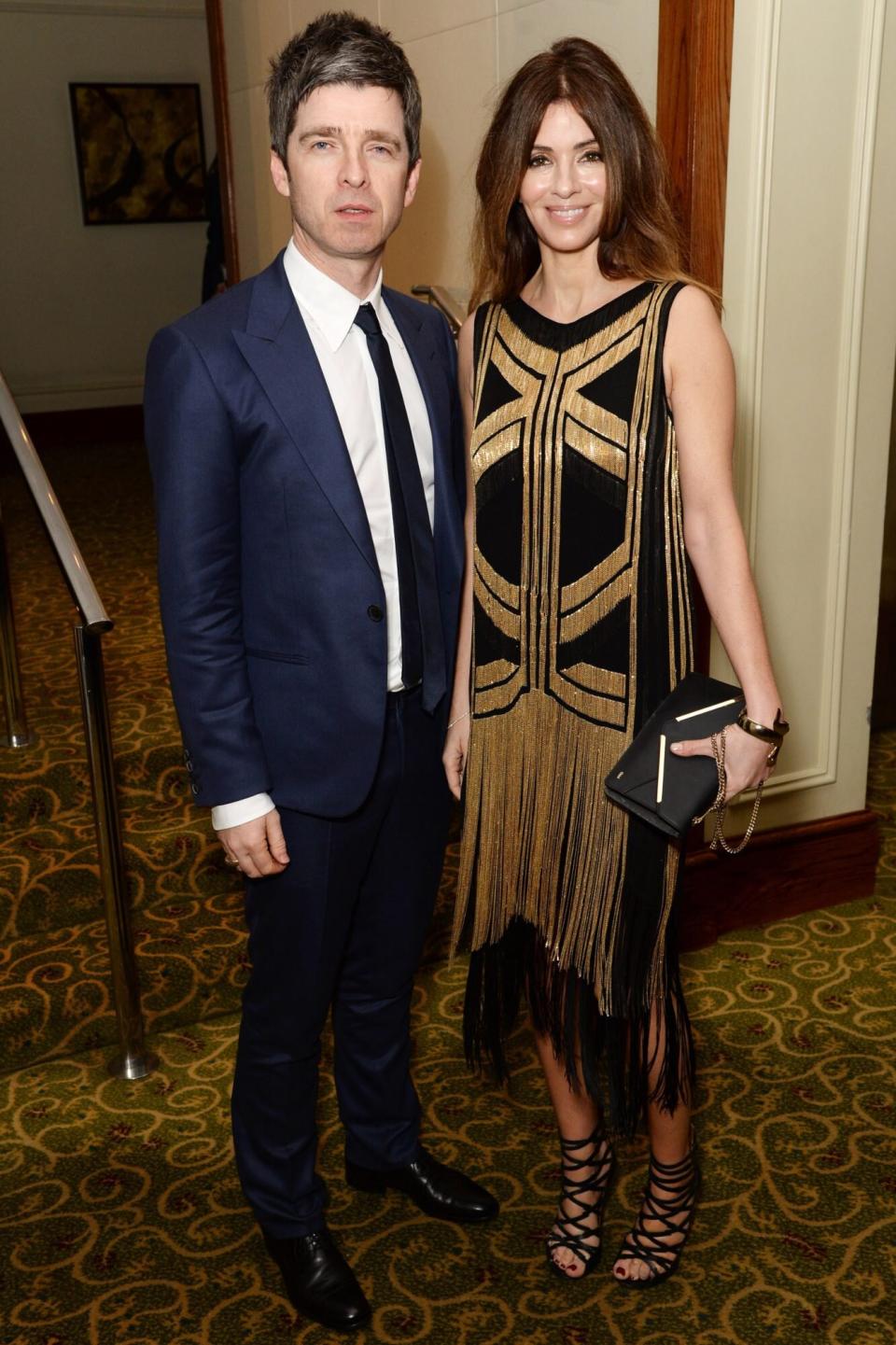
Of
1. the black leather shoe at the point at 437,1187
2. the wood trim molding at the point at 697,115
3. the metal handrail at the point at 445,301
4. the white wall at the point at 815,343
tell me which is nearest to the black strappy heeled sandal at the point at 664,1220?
the black leather shoe at the point at 437,1187

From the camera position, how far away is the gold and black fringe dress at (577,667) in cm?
182

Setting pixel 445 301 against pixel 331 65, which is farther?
pixel 445 301

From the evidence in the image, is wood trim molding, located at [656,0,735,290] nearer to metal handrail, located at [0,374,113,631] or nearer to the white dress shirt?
the white dress shirt

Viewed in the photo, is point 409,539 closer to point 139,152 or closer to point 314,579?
point 314,579

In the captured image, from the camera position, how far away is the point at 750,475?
2900mm

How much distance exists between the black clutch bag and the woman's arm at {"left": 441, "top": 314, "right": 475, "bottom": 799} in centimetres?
32

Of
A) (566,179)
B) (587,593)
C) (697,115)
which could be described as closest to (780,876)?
(587,593)

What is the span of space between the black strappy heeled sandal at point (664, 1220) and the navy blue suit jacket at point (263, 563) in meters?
0.82

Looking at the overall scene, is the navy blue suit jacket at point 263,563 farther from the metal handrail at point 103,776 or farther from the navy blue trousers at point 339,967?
the metal handrail at point 103,776

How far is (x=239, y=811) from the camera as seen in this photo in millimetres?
1854

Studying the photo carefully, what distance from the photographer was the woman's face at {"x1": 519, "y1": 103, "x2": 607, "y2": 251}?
5.85ft

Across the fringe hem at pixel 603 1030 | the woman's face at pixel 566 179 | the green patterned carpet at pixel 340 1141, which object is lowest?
the green patterned carpet at pixel 340 1141

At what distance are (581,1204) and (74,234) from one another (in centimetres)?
779

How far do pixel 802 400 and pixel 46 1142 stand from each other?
218 cm
